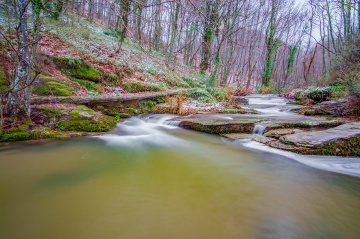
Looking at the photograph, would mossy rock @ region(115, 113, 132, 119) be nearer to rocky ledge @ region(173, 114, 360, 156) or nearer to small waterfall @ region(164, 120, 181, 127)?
small waterfall @ region(164, 120, 181, 127)

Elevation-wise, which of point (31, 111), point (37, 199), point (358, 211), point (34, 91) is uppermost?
point (34, 91)

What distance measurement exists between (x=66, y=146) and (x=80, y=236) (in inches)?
123

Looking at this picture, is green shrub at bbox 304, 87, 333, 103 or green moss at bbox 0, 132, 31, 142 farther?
green shrub at bbox 304, 87, 333, 103

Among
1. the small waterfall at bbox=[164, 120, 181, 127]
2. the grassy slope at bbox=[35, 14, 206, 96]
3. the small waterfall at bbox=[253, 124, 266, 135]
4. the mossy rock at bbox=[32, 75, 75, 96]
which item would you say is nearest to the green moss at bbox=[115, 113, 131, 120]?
the grassy slope at bbox=[35, 14, 206, 96]

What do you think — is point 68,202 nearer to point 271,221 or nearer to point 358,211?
point 271,221

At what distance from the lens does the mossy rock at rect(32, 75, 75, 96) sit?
626cm

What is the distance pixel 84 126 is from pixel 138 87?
17.1 feet

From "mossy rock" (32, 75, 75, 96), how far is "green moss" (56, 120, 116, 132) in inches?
86.7

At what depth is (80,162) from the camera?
338 centimetres

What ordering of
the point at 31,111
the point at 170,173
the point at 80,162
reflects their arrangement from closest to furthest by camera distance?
1. the point at 170,173
2. the point at 80,162
3. the point at 31,111

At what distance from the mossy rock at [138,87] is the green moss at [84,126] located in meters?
4.38

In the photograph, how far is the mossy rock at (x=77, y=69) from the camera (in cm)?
807

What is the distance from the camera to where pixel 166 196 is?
2.40 m

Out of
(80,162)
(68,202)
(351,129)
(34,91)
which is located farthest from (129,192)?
(34,91)
